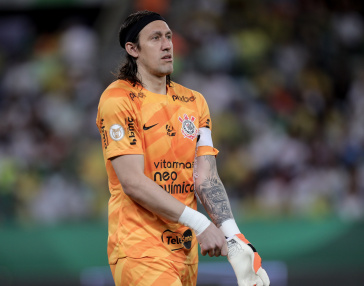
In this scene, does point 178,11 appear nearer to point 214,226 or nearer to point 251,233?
point 251,233

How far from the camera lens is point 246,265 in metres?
4.38

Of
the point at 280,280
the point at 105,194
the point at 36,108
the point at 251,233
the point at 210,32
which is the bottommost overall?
the point at 280,280

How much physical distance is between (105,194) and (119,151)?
6.55 m

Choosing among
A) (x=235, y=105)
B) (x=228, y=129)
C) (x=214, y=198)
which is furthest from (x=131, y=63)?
(x=235, y=105)

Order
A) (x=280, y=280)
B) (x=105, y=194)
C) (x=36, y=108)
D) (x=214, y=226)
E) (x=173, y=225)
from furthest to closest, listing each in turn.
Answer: (x=36, y=108), (x=105, y=194), (x=280, y=280), (x=173, y=225), (x=214, y=226)

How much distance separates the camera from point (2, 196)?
10750mm

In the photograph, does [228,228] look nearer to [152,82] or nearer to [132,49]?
[152,82]

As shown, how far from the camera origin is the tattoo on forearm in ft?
15.4

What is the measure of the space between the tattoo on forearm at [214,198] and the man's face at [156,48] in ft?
2.42

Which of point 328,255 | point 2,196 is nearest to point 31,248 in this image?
point 2,196

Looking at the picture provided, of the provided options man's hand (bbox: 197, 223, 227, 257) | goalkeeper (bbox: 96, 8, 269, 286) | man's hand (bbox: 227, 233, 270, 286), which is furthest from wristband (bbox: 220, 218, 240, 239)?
man's hand (bbox: 197, 223, 227, 257)

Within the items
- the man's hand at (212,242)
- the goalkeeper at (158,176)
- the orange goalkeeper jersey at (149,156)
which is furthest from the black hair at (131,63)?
the man's hand at (212,242)

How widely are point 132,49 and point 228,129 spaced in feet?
24.1

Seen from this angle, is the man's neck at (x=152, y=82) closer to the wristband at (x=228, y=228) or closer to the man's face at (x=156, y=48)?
the man's face at (x=156, y=48)
